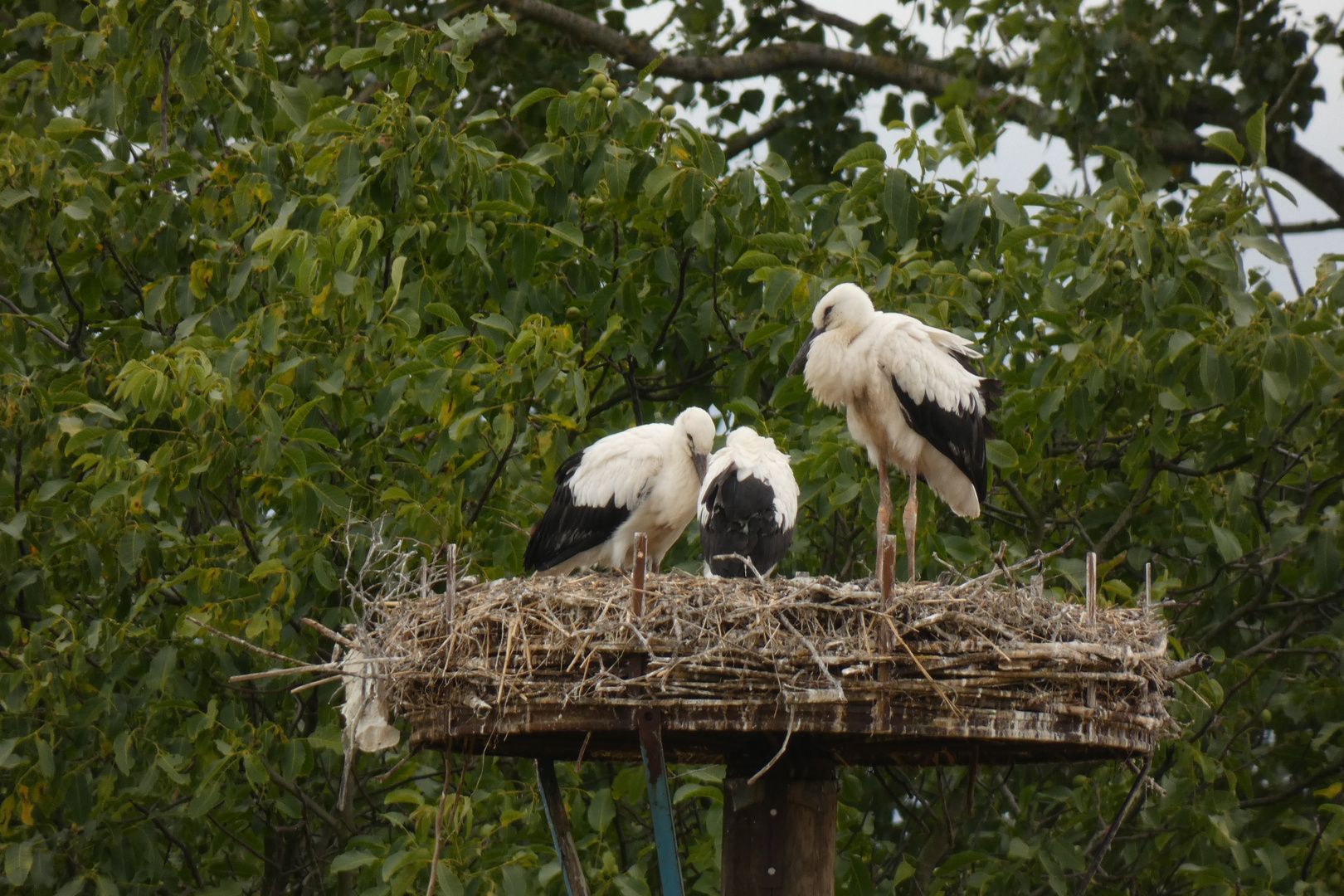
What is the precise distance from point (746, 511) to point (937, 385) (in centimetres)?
96

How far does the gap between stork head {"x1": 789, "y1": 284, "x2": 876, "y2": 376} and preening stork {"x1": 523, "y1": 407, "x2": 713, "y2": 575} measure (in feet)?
1.74

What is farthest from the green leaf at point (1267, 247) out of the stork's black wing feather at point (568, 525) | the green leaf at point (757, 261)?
the stork's black wing feather at point (568, 525)

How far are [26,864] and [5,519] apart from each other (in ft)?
5.71

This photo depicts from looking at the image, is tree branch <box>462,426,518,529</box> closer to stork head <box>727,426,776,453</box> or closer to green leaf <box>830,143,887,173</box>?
stork head <box>727,426,776,453</box>

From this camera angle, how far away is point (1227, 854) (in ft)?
26.2

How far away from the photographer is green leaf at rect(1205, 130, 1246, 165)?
258 inches

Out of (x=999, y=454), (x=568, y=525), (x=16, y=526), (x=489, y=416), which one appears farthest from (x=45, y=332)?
(x=999, y=454)

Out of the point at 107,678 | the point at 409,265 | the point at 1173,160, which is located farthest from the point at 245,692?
the point at 1173,160

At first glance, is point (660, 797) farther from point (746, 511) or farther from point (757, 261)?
point (757, 261)

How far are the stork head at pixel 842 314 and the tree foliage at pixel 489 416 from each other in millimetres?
542

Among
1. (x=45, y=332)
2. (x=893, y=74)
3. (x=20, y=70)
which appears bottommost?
(x=45, y=332)

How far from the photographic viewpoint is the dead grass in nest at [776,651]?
434cm

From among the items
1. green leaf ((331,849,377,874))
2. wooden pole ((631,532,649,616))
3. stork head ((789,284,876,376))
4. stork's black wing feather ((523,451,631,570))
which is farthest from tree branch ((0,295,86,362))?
wooden pole ((631,532,649,616))

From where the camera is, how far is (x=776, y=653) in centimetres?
434
